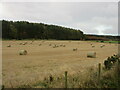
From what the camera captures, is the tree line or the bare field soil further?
the tree line

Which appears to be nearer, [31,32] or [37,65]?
[37,65]

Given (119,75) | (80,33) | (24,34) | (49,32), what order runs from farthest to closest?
(80,33) < (49,32) < (24,34) < (119,75)

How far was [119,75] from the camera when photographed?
781cm

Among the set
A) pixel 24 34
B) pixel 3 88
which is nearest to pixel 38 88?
pixel 3 88

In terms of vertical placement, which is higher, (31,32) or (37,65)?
(31,32)

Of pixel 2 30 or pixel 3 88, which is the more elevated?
pixel 2 30

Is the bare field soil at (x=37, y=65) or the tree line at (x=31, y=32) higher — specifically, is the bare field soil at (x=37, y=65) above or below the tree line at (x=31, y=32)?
below

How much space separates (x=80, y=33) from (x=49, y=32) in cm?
2684

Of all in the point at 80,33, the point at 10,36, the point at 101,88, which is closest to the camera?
the point at 101,88

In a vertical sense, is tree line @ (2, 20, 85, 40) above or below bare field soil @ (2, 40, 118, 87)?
above

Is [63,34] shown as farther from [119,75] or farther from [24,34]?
[119,75]

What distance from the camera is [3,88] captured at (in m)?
7.24

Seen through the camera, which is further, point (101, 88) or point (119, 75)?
point (119, 75)

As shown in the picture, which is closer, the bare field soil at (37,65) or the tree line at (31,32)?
the bare field soil at (37,65)
